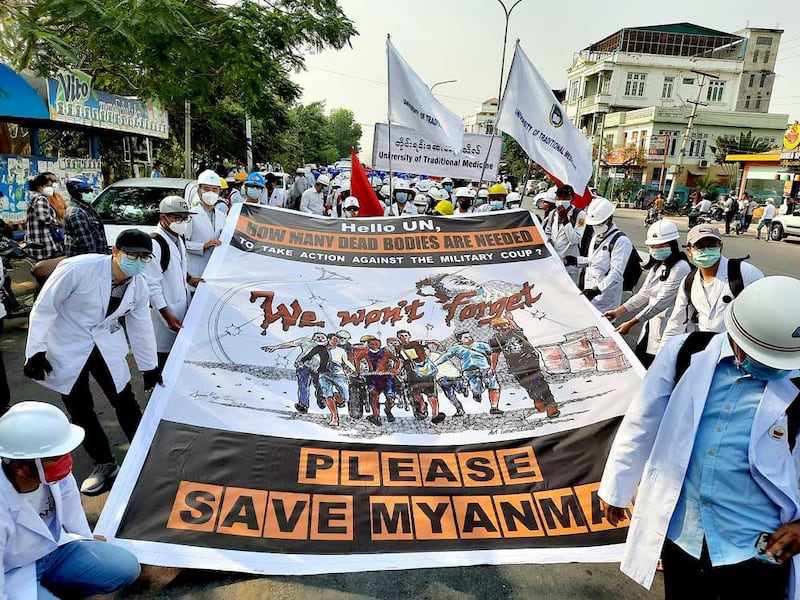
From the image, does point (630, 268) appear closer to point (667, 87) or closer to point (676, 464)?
point (676, 464)

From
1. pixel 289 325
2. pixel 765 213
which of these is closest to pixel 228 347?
pixel 289 325

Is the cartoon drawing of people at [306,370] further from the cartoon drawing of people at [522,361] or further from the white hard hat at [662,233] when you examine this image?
the white hard hat at [662,233]

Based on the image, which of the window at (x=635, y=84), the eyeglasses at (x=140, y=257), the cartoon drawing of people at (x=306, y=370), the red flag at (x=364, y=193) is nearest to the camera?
the eyeglasses at (x=140, y=257)

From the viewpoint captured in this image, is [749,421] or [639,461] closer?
[749,421]

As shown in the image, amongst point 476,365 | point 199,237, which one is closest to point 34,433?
point 476,365

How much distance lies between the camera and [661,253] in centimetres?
402

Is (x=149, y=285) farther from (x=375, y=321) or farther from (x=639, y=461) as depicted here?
(x=639, y=461)

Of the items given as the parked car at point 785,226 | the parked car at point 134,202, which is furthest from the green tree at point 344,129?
the parked car at point 134,202

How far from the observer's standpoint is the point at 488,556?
2607mm

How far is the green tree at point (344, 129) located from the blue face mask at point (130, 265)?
361 ft

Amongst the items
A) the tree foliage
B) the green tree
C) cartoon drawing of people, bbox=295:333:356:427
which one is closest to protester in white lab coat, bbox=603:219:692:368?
cartoon drawing of people, bbox=295:333:356:427

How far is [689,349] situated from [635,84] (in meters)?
63.9

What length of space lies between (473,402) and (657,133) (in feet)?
157

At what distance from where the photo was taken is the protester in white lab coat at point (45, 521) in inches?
74.1
